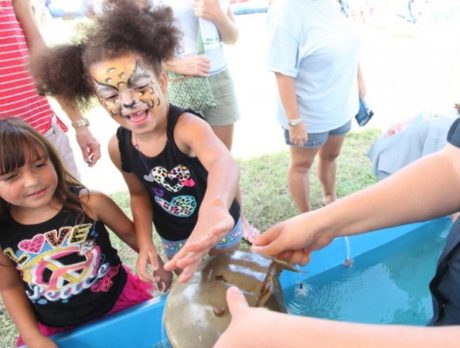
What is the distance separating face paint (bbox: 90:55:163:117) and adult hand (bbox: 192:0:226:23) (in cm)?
73

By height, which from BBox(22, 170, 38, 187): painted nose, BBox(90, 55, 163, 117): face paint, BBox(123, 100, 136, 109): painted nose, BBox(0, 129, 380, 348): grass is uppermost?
BBox(90, 55, 163, 117): face paint

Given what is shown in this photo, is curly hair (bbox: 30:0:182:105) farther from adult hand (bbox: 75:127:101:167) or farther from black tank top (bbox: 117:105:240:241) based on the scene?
adult hand (bbox: 75:127:101:167)

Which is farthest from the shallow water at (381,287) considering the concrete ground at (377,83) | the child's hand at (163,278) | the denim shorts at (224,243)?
the concrete ground at (377,83)

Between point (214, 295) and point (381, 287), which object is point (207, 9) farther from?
point (381, 287)

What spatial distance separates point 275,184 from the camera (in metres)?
3.04

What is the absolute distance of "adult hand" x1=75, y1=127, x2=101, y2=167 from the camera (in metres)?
1.82

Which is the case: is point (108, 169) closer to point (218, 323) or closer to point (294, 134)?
point (294, 134)

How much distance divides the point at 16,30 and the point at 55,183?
2.59 feet

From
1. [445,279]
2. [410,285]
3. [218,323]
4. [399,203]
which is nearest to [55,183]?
[218,323]

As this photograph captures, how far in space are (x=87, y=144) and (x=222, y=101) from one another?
0.79 meters

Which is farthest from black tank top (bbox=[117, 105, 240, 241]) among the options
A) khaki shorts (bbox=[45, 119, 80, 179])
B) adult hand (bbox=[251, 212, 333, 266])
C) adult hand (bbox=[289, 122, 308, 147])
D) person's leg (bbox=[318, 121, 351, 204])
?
person's leg (bbox=[318, 121, 351, 204])

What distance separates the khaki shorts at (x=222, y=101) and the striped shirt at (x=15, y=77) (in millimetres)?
872

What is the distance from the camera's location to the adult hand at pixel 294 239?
0.98 metres

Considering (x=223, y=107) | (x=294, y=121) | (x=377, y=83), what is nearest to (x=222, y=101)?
(x=223, y=107)
